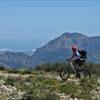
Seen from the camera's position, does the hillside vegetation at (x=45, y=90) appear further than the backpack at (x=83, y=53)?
No

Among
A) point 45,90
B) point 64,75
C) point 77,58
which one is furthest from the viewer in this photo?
point 64,75

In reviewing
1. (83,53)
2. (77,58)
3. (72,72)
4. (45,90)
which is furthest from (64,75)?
(45,90)

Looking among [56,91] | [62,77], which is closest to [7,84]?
[56,91]

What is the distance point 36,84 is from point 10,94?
11.0 feet

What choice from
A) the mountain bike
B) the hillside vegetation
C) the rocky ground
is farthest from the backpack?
the rocky ground

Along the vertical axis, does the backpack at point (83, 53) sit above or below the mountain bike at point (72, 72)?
above

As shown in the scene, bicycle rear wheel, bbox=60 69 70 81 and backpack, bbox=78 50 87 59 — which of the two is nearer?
backpack, bbox=78 50 87 59

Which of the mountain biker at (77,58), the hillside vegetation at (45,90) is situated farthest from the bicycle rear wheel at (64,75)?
the hillside vegetation at (45,90)

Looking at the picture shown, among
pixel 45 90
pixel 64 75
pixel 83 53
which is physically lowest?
pixel 45 90

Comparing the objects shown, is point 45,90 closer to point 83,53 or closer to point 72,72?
point 83,53

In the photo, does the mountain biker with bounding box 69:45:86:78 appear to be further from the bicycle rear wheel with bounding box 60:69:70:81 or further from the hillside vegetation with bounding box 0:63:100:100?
the hillside vegetation with bounding box 0:63:100:100

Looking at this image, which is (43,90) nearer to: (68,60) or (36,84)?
(36,84)

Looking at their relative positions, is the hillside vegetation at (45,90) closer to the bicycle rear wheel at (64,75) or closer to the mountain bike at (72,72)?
the bicycle rear wheel at (64,75)

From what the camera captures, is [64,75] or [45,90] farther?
[64,75]
